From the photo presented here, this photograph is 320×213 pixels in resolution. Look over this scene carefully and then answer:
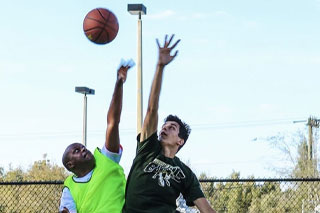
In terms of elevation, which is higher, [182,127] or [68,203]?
[182,127]

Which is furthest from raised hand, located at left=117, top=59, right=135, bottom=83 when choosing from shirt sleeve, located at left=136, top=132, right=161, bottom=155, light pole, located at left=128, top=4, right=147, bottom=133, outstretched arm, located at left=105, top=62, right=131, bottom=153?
light pole, located at left=128, top=4, right=147, bottom=133

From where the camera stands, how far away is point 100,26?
635 cm

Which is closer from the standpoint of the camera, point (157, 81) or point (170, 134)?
point (157, 81)

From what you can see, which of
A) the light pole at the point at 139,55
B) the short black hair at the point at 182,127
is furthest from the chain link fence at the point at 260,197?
the short black hair at the point at 182,127

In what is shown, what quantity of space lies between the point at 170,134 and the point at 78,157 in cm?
79

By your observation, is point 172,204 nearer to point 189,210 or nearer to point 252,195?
point 189,210

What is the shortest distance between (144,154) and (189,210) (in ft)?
9.47

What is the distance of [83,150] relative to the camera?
4.99 m

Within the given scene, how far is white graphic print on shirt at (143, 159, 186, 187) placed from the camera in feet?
16.1

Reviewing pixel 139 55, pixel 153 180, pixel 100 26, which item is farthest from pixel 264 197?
pixel 153 180

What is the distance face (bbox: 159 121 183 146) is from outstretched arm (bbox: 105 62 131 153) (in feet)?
1.42

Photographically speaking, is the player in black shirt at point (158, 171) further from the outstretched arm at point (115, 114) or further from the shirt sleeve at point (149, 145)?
the outstretched arm at point (115, 114)

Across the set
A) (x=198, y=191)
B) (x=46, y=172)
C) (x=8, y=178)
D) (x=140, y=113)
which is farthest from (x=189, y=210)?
(x=8, y=178)

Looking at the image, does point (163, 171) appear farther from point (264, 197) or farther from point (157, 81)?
point (264, 197)
